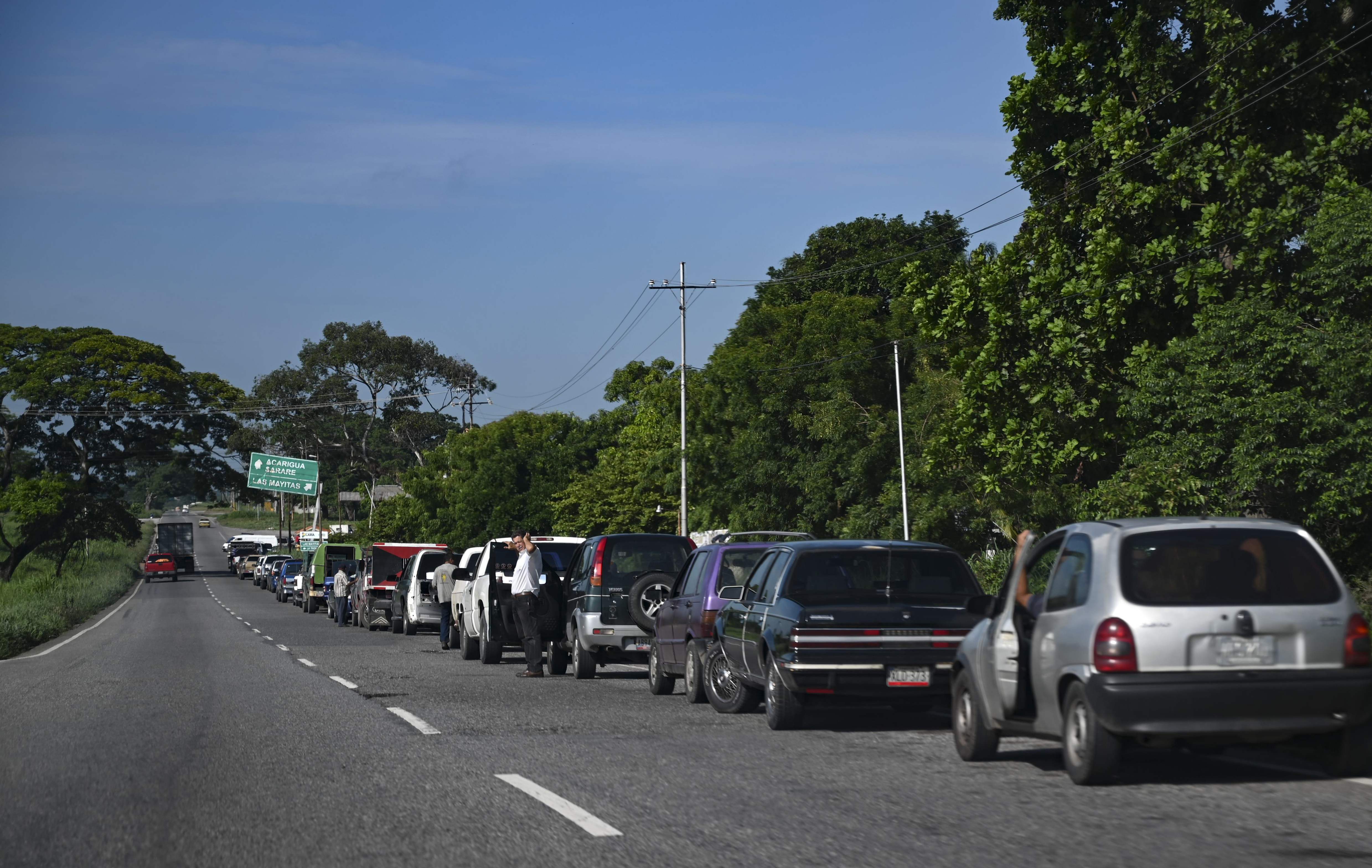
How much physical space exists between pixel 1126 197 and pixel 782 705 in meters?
17.7

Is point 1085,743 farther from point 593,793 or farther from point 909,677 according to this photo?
point 909,677

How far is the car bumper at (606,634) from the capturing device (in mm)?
18250

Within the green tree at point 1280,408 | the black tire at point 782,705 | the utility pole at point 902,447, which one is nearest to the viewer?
the black tire at point 782,705

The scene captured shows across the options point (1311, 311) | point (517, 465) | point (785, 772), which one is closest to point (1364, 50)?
point (1311, 311)

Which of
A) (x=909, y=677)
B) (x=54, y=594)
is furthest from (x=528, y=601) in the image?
(x=54, y=594)

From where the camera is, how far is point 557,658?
1948cm

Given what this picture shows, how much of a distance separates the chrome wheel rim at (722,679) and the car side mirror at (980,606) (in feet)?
14.7

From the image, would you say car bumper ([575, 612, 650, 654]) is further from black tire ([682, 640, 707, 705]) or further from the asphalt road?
black tire ([682, 640, 707, 705])

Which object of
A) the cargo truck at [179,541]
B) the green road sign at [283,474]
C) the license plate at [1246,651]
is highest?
the green road sign at [283,474]

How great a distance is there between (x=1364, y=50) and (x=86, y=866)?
25.2 m

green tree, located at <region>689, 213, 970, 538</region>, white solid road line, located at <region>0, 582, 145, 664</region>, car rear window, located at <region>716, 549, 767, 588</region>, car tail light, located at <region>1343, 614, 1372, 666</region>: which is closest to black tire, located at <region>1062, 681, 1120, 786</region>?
car tail light, located at <region>1343, 614, 1372, 666</region>

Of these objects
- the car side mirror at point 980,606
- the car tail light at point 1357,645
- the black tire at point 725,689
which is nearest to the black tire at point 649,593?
the black tire at point 725,689

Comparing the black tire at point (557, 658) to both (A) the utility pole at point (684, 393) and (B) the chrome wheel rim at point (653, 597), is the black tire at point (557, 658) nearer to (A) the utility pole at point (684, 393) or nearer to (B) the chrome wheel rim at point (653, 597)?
(B) the chrome wheel rim at point (653, 597)

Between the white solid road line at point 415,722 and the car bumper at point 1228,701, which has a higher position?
the car bumper at point 1228,701
